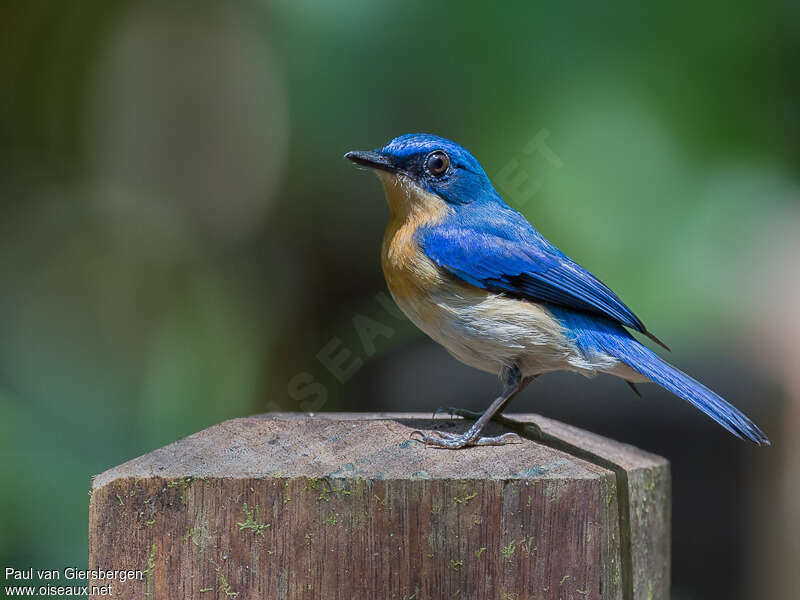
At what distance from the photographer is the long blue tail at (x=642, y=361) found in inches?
125

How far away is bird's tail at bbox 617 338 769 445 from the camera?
3100 millimetres

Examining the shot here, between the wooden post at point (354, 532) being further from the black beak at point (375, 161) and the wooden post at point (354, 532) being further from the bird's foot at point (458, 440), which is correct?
the black beak at point (375, 161)

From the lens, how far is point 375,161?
3.67m

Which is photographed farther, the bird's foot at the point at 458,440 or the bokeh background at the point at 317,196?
the bokeh background at the point at 317,196

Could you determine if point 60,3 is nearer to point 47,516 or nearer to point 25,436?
point 25,436

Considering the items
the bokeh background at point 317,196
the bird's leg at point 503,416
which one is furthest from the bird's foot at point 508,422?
the bokeh background at point 317,196

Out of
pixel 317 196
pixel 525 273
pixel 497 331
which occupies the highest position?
pixel 317 196

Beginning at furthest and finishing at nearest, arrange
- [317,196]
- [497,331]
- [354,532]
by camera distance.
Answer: [317,196]
[497,331]
[354,532]

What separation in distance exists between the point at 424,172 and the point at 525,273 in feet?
2.03

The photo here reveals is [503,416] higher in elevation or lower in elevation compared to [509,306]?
lower

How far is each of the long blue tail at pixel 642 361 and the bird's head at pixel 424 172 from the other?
27.1 inches

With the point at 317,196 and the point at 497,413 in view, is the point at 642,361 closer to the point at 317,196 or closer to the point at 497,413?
the point at 497,413

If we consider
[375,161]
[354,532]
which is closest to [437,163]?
[375,161]

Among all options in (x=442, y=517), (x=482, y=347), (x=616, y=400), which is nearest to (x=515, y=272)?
(x=482, y=347)
